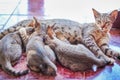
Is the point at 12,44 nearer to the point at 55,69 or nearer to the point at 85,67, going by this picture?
the point at 55,69

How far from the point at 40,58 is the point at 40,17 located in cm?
155

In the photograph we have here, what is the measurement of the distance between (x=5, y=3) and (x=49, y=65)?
2.20 meters

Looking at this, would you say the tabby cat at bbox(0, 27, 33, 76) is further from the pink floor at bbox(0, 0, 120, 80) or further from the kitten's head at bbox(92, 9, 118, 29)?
the kitten's head at bbox(92, 9, 118, 29)

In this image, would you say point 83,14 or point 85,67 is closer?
point 85,67

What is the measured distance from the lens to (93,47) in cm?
230

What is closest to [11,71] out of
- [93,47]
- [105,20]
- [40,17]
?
[93,47]

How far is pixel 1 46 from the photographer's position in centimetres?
203

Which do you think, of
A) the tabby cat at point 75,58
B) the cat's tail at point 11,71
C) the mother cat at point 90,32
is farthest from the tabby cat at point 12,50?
the tabby cat at point 75,58

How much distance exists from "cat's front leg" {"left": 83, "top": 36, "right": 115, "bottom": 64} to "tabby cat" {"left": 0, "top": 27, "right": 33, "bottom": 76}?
53cm

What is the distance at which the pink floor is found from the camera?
6.49 feet

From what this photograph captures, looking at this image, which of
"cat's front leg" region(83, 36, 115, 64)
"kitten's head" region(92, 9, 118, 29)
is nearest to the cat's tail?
"cat's front leg" region(83, 36, 115, 64)

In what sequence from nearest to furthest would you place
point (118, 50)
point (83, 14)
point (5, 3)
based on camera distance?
point (118, 50) → point (83, 14) → point (5, 3)

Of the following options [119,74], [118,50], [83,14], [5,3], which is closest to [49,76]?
[119,74]

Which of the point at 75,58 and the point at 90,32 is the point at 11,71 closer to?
the point at 75,58
